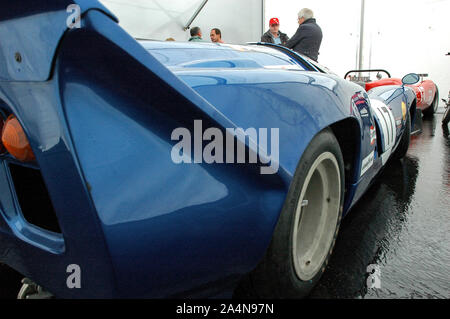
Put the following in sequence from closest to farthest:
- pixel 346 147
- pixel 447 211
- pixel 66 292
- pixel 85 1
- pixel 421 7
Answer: pixel 85 1, pixel 66 292, pixel 346 147, pixel 447 211, pixel 421 7

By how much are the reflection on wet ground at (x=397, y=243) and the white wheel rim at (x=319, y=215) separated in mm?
151

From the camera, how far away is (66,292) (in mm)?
837

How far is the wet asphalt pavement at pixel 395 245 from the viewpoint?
134 cm

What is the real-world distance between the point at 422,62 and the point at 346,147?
9252mm

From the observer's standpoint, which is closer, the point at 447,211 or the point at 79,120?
the point at 79,120

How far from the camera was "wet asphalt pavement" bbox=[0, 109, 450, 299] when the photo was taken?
1.34m

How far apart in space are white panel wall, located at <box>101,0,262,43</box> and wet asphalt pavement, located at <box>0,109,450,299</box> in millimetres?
5480

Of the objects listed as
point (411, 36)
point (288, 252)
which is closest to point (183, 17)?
point (411, 36)

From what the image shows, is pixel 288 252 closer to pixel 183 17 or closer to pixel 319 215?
pixel 319 215

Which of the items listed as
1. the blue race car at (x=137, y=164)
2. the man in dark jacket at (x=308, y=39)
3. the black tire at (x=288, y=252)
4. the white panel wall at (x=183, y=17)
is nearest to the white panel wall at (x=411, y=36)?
the white panel wall at (x=183, y=17)

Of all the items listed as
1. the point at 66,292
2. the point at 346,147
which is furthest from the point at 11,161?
the point at 346,147

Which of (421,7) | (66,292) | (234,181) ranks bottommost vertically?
(66,292)

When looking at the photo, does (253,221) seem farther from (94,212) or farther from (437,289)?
(437,289)

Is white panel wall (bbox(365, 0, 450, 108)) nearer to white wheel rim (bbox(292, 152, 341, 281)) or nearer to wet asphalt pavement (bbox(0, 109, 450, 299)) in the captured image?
wet asphalt pavement (bbox(0, 109, 450, 299))
